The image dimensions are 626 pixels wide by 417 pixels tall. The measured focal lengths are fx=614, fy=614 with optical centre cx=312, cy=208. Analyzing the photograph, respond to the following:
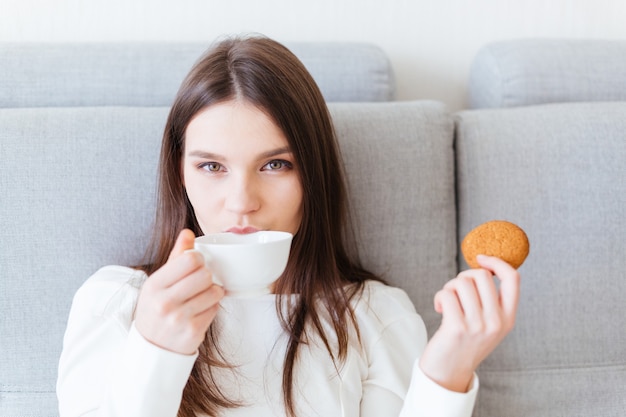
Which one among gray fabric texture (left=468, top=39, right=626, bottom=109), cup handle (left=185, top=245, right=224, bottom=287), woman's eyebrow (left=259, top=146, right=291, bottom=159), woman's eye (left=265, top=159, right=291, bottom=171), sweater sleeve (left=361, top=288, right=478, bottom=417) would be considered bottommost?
sweater sleeve (left=361, top=288, right=478, bottom=417)

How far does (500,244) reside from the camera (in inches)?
37.5

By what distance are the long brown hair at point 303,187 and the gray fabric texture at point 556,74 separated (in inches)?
22.3

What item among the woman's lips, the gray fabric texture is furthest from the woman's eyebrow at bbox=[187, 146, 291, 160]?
the gray fabric texture

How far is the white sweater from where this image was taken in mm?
1123

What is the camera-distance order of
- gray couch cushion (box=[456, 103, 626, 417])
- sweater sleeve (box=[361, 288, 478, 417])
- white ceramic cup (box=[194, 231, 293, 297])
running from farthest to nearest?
gray couch cushion (box=[456, 103, 626, 417])
sweater sleeve (box=[361, 288, 478, 417])
white ceramic cup (box=[194, 231, 293, 297])

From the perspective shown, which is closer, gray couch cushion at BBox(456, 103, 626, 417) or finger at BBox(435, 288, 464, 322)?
finger at BBox(435, 288, 464, 322)

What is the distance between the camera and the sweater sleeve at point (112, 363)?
935 mm

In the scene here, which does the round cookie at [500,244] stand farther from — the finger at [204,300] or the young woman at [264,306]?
the finger at [204,300]

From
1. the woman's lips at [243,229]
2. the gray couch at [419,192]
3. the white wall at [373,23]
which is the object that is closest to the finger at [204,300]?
the woman's lips at [243,229]

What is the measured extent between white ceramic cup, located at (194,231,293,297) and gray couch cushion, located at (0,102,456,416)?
538 mm

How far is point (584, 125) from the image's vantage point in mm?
1454

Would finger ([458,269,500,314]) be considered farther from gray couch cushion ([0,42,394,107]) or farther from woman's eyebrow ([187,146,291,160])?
gray couch cushion ([0,42,394,107])

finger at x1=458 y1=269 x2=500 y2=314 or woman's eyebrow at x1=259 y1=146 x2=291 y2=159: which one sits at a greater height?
woman's eyebrow at x1=259 y1=146 x2=291 y2=159

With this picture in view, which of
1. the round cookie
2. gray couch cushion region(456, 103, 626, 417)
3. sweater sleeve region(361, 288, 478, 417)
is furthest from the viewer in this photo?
gray couch cushion region(456, 103, 626, 417)
